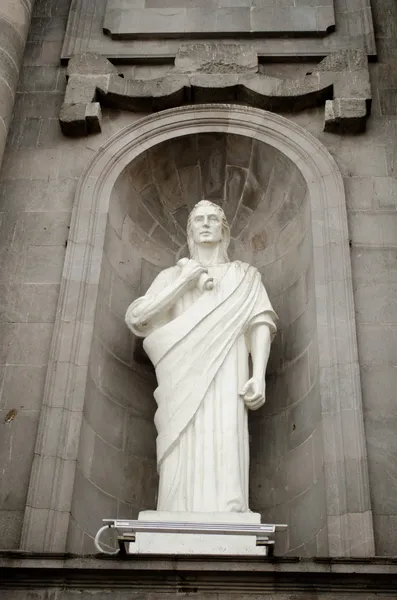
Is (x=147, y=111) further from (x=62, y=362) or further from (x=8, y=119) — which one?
(x=62, y=362)

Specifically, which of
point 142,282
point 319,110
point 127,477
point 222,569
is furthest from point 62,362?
point 319,110

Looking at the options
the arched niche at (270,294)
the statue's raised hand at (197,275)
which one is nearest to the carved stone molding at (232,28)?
the arched niche at (270,294)

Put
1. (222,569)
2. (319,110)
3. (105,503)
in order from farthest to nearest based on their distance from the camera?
1. (319,110)
2. (105,503)
3. (222,569)

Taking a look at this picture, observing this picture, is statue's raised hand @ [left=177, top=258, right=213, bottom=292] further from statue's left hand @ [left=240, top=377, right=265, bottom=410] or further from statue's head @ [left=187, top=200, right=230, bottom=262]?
statue's left hand @ [left=240, top=377, right=265, bottom=410]

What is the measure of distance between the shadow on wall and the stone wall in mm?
271

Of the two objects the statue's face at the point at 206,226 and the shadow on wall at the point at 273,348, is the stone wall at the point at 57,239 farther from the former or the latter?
the statue's face at the point at 206,226

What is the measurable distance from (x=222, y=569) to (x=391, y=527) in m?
1.73

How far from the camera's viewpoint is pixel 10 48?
11.2 metres

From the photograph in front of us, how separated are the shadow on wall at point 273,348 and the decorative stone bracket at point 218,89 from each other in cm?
53

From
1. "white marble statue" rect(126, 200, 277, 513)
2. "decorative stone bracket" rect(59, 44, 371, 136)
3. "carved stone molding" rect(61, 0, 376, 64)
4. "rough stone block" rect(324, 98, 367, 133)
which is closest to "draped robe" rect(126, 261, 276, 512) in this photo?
"white marble statue" rect(126, 200, 277, 513)

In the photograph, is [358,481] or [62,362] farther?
[62,362]

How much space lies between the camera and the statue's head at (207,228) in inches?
392

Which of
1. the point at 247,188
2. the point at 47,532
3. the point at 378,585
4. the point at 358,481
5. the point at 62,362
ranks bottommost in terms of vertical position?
the point at 378,585

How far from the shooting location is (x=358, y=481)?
8211 millimetres
